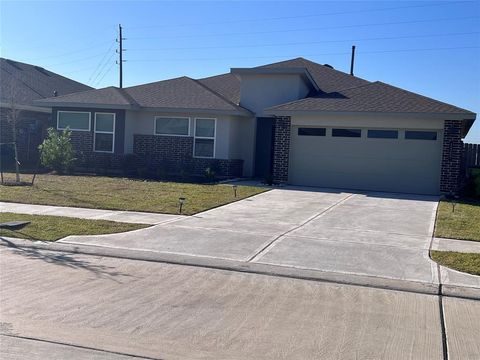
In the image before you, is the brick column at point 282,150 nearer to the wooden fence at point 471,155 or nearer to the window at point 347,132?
the window at point 347,132

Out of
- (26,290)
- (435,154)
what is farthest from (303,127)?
(26,290)

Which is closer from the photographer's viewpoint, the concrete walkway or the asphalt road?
the asphalt road

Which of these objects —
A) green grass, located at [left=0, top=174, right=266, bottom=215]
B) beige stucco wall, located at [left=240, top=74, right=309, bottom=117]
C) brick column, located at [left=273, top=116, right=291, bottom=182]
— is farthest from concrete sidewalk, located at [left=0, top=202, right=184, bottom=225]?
beige stucco wall, located at [left=240, top=74, right=309, bottom=117]

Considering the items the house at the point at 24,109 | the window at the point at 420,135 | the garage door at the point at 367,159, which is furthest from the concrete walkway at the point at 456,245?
the house at the point at 24,109

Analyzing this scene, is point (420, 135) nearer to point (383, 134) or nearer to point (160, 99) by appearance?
point (383, 134)

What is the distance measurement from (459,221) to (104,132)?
50.1 ft

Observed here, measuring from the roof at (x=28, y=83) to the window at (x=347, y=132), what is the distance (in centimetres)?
1408

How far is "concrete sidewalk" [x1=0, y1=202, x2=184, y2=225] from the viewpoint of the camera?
11609mm

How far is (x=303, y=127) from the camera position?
20031mm

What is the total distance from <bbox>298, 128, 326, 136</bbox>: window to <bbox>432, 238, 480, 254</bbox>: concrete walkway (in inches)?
383

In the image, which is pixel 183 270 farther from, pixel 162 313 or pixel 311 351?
pixel 311 351

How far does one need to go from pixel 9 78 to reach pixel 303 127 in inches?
637

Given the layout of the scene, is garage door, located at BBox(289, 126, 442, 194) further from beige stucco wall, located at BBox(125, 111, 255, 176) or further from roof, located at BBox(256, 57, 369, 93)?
roof, located at BBox(256, 57, 369, 93)

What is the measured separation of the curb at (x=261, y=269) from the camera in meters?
7.11
